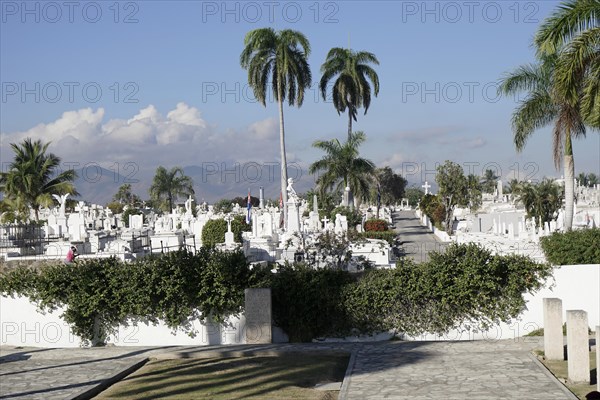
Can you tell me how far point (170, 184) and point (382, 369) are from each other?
262 ft

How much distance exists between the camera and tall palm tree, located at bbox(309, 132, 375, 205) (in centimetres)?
5588

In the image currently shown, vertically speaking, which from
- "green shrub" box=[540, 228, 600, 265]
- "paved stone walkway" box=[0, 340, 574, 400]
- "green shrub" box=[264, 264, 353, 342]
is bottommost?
"paved stone walkway" box=[0, 340, 574, 400]

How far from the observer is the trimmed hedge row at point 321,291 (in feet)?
55.1

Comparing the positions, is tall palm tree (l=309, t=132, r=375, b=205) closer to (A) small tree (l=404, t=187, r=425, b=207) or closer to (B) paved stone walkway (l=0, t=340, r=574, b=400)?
(B) paved stone walkway (l=0, t=340, r=574, b=400)

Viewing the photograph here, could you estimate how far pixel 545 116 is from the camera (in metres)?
26.6

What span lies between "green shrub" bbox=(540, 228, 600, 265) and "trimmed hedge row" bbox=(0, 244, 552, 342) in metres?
1.66

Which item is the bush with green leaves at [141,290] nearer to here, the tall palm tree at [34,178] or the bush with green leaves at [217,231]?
the bush with green leaves at [217,231]

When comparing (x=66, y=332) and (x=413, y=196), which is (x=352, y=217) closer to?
(x=66, y=332)

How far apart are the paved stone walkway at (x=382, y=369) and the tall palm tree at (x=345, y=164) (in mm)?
39606

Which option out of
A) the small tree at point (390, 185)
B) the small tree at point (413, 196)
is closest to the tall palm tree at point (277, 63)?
the small tree at point (390, 185)

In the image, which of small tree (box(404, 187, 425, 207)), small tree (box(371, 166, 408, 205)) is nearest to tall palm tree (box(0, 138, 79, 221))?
small tree (box(371, 166, 408, 205))

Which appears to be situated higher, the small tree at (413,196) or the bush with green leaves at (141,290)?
the small tree at (413,196)

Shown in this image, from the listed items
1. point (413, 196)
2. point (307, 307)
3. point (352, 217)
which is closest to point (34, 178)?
point (352, 217)

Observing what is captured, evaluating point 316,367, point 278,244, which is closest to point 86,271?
point 316,367
